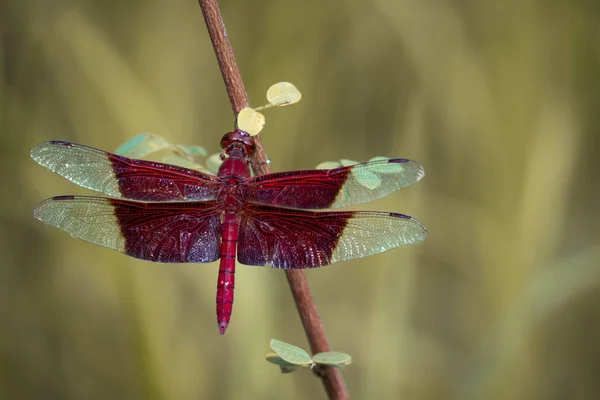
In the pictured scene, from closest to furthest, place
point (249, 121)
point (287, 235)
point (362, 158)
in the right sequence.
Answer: point (249, 121), point (287, 235), point (362, 158)

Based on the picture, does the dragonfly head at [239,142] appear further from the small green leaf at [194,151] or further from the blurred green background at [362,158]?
the blurred green background at [362,158]

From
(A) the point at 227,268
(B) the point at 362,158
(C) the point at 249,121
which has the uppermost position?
(B) the point at 362,158

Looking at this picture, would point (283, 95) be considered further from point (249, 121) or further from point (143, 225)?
point (143, 225)

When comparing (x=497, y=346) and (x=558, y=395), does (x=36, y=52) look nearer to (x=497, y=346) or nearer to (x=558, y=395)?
(x=497, y=346)

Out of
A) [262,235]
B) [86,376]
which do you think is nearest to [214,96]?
[86,376]

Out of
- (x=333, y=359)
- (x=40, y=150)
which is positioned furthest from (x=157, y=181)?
(x=333, y=359)

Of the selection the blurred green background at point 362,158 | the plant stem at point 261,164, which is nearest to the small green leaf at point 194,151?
the plant stem at point 261,164

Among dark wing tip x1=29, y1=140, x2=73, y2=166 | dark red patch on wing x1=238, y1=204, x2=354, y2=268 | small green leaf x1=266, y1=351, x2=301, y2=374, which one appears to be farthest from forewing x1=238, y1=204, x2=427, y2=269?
dark wing tip x1=29, y1=140, x2=73, y2=166
